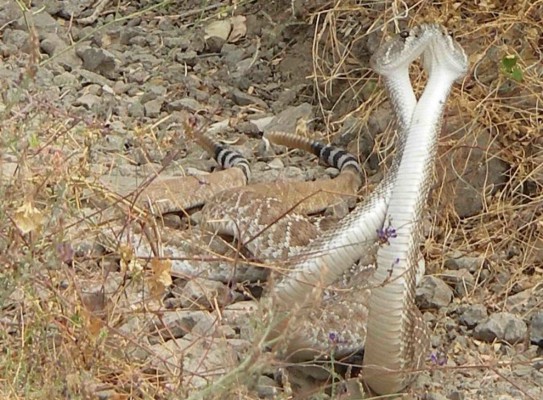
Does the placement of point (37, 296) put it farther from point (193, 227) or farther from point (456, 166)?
point (456, 166)

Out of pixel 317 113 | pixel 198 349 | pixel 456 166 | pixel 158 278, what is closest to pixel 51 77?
pixel 317 113

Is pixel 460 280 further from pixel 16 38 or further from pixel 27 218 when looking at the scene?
pixel 16 38

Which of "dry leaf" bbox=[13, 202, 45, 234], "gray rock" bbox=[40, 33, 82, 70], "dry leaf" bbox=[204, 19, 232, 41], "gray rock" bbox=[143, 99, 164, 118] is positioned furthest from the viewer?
"dry leaf" bbox=[204, 19, 232, 41]

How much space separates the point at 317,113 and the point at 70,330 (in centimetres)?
313

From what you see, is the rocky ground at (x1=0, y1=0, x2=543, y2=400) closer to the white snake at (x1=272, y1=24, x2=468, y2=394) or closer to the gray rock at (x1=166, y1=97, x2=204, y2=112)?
the gray rock at (x1=166, y1=97, x2=204, y2=112)

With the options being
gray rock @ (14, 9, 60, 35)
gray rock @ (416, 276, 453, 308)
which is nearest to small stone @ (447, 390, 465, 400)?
gray rock @ (416, 276, 453, 308)

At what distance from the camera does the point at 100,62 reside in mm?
6938

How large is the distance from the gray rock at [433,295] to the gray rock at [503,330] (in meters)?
0.23

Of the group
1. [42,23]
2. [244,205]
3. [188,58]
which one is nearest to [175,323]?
[244,205]

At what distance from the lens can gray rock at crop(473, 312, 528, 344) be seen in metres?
4.53

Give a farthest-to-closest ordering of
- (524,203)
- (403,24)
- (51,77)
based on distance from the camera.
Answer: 1. (51,77)
2. (403,24)
3. (524,203)

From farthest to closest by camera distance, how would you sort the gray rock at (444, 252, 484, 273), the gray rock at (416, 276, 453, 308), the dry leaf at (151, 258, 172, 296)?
the gray rock at (444, 252, 484, 273) < the gray rock at (416, 276, 453, 308) < the dry leaf at (151, 258, 172, 296)

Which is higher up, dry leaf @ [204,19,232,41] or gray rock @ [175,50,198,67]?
dry leaf @ [204,19,232,41]

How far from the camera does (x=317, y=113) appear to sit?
256 inches
